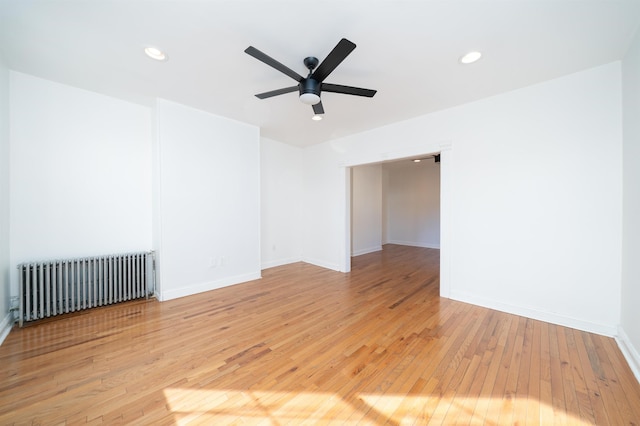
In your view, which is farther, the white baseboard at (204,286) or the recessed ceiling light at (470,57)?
the white baseboard at (204,286)

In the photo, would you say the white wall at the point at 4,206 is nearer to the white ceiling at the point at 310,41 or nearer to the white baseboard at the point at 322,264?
the white ceiling at the point at 310,41

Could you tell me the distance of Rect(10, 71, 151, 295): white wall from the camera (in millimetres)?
2674

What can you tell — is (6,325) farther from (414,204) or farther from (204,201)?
(414,204)

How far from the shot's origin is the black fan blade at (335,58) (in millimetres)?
1643

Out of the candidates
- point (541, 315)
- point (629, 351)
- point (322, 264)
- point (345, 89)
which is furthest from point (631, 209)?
point (322, 264)

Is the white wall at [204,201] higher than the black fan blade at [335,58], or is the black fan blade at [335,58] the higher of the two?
the black fan blade at [335,58]

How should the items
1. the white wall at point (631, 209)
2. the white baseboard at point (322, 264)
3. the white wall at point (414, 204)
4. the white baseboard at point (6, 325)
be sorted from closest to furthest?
the white wall at point (631, 209)
the white baseboard at point (6, 325)
the white baseboard at point (322, 264)
the white wall at point (414, 204)

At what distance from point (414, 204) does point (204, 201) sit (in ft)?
21.6

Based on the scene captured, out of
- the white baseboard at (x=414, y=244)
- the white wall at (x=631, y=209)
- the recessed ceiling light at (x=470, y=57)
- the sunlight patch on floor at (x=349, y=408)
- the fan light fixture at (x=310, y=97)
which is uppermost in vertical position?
the recessed ceiling light at (x=470, y=57)

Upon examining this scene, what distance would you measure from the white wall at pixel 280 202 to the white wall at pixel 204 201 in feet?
2.54

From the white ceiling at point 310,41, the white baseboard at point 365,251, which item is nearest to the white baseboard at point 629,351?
the white ceiling at point 310,41

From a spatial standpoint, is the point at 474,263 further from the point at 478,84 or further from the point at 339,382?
the point at 339,382

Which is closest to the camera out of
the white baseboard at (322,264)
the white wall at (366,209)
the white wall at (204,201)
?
the white wall at (204,201)

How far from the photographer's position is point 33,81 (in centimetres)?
271
